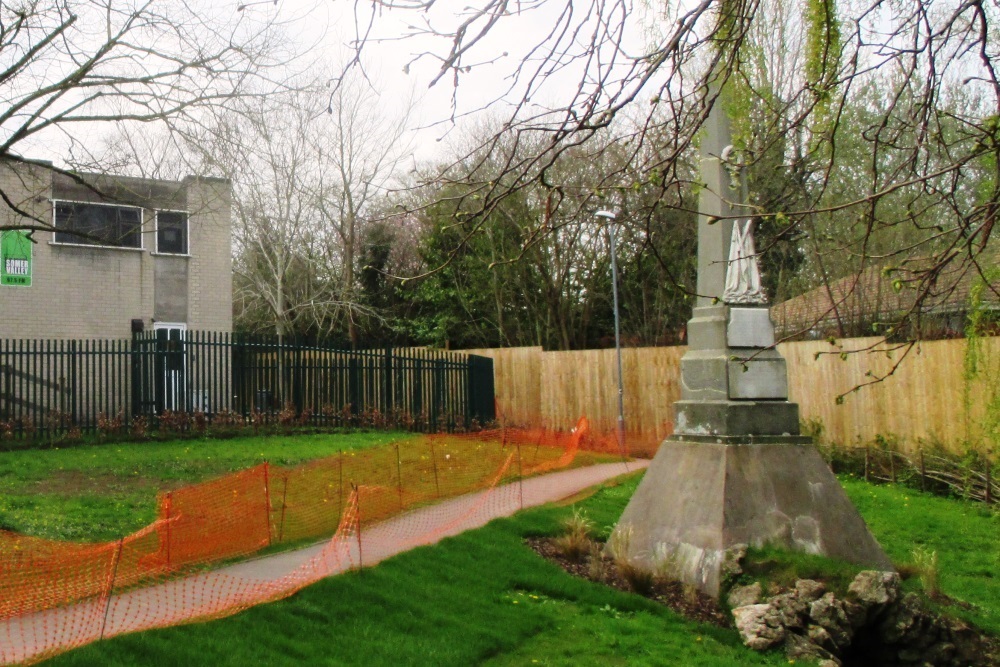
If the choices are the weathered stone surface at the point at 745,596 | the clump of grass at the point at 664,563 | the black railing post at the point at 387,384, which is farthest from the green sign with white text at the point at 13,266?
the weathered stone surface at the point at 745,596

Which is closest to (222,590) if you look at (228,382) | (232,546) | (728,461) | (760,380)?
(232,546)

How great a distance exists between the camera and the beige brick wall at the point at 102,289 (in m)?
21.0

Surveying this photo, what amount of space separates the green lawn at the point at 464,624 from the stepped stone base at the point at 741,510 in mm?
961

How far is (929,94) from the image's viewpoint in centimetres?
482

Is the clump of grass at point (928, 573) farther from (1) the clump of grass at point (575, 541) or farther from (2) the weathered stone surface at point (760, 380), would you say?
(1) the clump of grass at point (575, 541)

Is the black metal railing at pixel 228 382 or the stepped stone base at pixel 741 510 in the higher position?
the black metal railing at pixel 228 382

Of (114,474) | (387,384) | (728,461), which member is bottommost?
(114,474)

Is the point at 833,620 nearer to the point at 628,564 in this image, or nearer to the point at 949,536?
the point at 628,564

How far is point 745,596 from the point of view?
8297mm

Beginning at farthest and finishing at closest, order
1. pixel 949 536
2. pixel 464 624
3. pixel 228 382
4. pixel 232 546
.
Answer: pixel 228 382 → pixel 949 536 → pixel 232 546 → pixel 464 624

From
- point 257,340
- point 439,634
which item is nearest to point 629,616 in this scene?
point 439,634

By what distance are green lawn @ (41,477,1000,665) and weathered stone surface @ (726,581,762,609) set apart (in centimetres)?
44

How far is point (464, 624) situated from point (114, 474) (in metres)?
7.28

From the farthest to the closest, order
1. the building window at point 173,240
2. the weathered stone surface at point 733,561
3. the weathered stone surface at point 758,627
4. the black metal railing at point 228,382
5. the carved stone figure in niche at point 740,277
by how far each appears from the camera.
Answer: the building window at point 173,240
the black metal railing at point 228,382
the carved stone figure in niche at point 740,277
the weathered stone surface at point 733,561
the weathered stone surface at point 758,627
